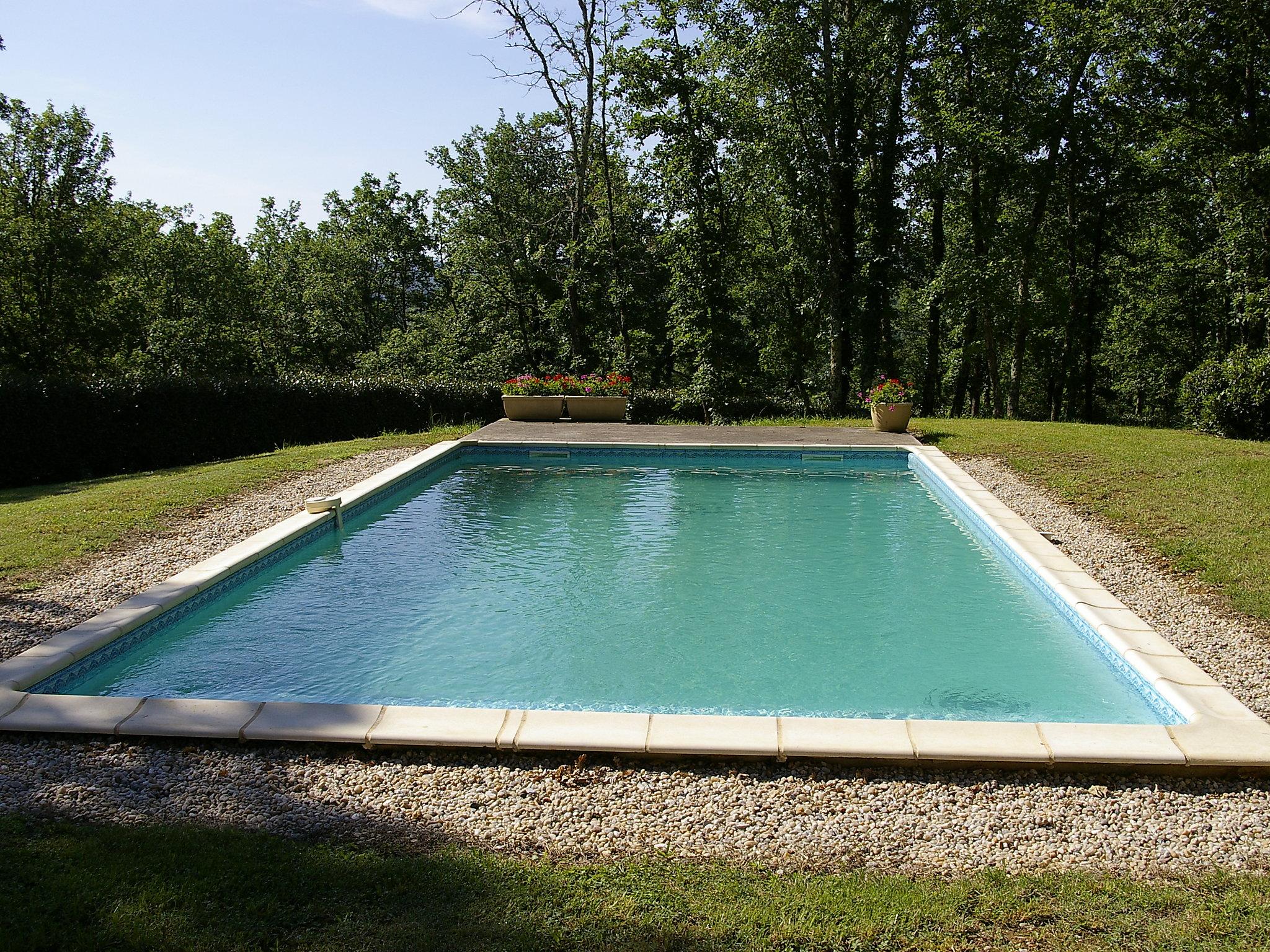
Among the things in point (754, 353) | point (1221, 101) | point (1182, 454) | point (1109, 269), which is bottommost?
point (1182, 454)

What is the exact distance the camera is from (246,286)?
26.5 meters

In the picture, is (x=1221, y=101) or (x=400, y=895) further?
(x=1221, y=101)

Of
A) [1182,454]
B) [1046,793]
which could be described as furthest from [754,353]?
[1046,793]

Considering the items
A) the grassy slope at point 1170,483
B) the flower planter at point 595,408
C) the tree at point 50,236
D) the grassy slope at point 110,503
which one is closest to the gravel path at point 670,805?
the grassy slope at point 1170,483

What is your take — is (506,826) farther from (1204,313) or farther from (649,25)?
(1204,313)

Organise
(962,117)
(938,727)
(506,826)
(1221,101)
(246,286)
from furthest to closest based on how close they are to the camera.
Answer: (246,286) → (962,117) → (1221,101) → (938,727) → (506,826)

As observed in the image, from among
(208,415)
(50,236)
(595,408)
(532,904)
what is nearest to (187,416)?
(208,415)

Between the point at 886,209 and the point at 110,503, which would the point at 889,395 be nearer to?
the point at 886,209

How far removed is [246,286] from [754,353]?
56.5ft

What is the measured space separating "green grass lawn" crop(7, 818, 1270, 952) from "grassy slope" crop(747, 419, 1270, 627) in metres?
3.69

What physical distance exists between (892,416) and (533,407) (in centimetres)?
641

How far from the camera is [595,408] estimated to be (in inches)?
593

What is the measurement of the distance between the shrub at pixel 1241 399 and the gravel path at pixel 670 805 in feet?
37.8

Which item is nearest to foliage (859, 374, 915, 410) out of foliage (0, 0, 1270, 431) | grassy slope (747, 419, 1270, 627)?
grassy slope (747, 419, 1270, 627)
